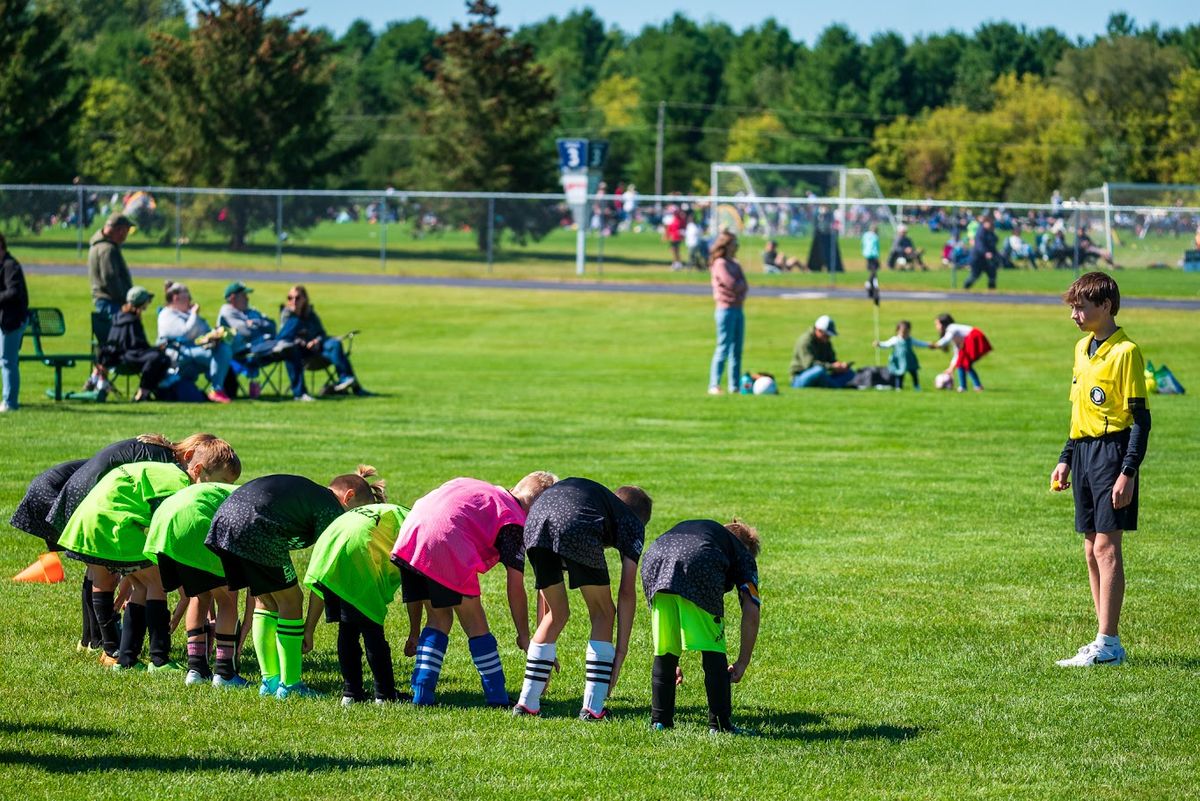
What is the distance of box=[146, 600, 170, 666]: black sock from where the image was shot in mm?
8062

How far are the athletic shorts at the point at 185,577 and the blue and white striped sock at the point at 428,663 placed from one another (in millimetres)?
1106

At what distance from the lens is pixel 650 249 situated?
4738 cm

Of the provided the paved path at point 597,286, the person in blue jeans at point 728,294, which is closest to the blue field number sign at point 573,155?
the paved path at point 597,286

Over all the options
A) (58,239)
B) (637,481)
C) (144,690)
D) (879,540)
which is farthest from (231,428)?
(58,239)

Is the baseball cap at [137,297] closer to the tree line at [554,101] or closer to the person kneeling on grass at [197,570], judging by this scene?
the person kneeling on grass at [197,570]

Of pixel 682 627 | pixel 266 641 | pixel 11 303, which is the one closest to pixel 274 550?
pixel 266 641

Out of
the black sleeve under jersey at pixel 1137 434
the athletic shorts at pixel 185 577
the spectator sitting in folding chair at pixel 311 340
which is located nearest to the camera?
the athletic shorts at pixel 185 577

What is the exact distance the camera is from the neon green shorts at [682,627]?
6.93 meters

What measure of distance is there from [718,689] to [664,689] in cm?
26

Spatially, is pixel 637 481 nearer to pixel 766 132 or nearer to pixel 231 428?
pixel 231 428

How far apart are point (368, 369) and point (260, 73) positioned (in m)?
30.1

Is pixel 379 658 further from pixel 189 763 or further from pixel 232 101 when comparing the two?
pixel 232 101

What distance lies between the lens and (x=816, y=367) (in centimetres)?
2477

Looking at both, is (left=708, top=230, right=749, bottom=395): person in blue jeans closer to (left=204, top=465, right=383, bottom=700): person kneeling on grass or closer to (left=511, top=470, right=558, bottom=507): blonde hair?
(left=511, top=470, right=558, bottom=507): blonde hair
